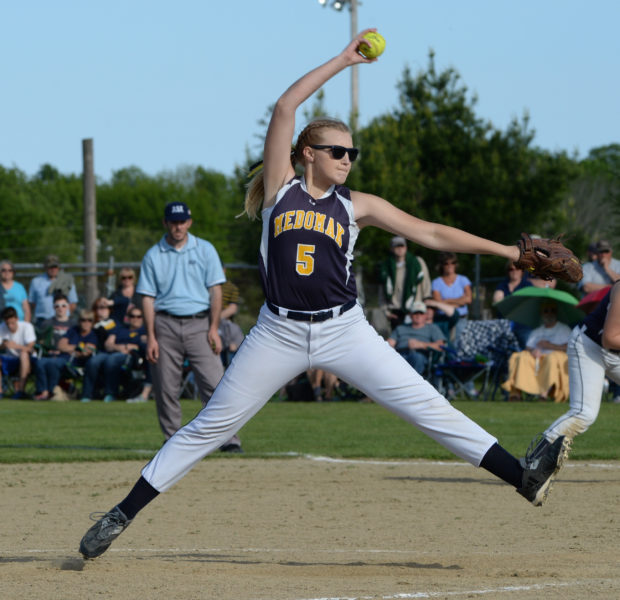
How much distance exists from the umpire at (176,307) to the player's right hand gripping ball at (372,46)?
17.2 feet

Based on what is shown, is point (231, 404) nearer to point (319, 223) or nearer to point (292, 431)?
point (319, 223)

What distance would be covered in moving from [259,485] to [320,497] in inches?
31.0

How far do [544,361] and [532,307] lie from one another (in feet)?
2.68

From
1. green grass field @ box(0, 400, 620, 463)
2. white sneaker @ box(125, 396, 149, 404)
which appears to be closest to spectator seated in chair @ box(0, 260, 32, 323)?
green grass field @ box(0, 400, 620, 463)

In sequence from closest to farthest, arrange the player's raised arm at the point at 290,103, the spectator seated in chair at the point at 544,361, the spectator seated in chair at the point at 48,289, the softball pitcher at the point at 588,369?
the player's raised arm at the point at 290,103 → the softball pitcher at the point at 588,369 → the spectator seated in chair at the point at 544,361 → the spectator seated in chair at the point at 48,289

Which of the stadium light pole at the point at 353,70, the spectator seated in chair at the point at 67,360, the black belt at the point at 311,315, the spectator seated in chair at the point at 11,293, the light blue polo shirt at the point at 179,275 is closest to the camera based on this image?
the black belt at the point at 311,315

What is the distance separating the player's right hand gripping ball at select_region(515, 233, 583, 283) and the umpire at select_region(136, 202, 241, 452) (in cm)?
527

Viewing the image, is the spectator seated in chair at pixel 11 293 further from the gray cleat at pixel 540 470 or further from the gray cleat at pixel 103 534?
the gray cleat at pixel 540 470

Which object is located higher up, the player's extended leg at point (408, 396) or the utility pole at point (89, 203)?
the utility pole at point (89, 203)

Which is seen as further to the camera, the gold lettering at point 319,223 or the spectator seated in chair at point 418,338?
the spectator seated in chair at point 418,338

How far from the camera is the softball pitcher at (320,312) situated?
5391 mm

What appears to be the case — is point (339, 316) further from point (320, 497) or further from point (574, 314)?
point (574, 314)

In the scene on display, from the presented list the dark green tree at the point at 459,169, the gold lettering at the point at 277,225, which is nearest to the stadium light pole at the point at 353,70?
the dark green tree at the point at 459,169

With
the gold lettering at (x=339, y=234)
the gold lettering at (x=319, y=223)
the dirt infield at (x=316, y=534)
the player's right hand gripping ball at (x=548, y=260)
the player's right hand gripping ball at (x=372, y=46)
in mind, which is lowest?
the dirt infield at (x=316, y=534)
